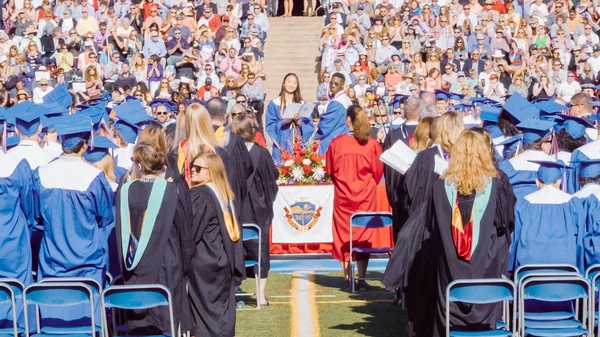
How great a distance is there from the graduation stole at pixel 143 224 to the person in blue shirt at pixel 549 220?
2695 millimetres

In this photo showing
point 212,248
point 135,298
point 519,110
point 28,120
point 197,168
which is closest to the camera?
point 135,298

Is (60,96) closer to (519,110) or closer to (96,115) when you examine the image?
(96,115)

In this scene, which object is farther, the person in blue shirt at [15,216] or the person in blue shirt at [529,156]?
the person in blue shirt at [529,156]

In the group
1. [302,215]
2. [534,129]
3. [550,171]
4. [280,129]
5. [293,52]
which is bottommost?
[302,215]

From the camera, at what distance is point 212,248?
28.4ft

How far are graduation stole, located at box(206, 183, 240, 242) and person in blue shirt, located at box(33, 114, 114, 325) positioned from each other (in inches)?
30.6

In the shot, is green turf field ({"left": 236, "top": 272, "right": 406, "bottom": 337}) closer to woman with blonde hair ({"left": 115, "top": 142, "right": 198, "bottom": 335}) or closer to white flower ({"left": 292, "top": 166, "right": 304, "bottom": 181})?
woman with blonde hair ({"left": 115, "top": 142, "right": 198, "bottom": 335})

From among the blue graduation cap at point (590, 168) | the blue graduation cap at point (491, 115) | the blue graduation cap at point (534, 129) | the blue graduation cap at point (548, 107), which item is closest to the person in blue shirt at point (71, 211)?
the blue graduation cap at point (534, 129)

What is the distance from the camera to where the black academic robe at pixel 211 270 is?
8.47 metres

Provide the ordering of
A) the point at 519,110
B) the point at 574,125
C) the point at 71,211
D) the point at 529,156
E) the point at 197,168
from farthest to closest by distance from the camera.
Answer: the point at 574,125
the point at 519,110
the point at 529,156
the point at 197,168
the point at 71,211

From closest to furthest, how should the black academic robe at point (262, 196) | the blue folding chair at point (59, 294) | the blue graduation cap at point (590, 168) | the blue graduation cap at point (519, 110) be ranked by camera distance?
the blue folding chair at point (59, 294), the blue graduation cap at point (590, 168), the blue graduation cap at point (519, 110), the black academic robe at point (262, 196)

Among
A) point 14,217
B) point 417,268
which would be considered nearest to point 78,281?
point 14,217

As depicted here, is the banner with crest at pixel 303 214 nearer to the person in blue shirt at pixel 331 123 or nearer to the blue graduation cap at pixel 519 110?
the person in blue shirt at pixel 331 123

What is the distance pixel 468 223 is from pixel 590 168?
1.72 meters
